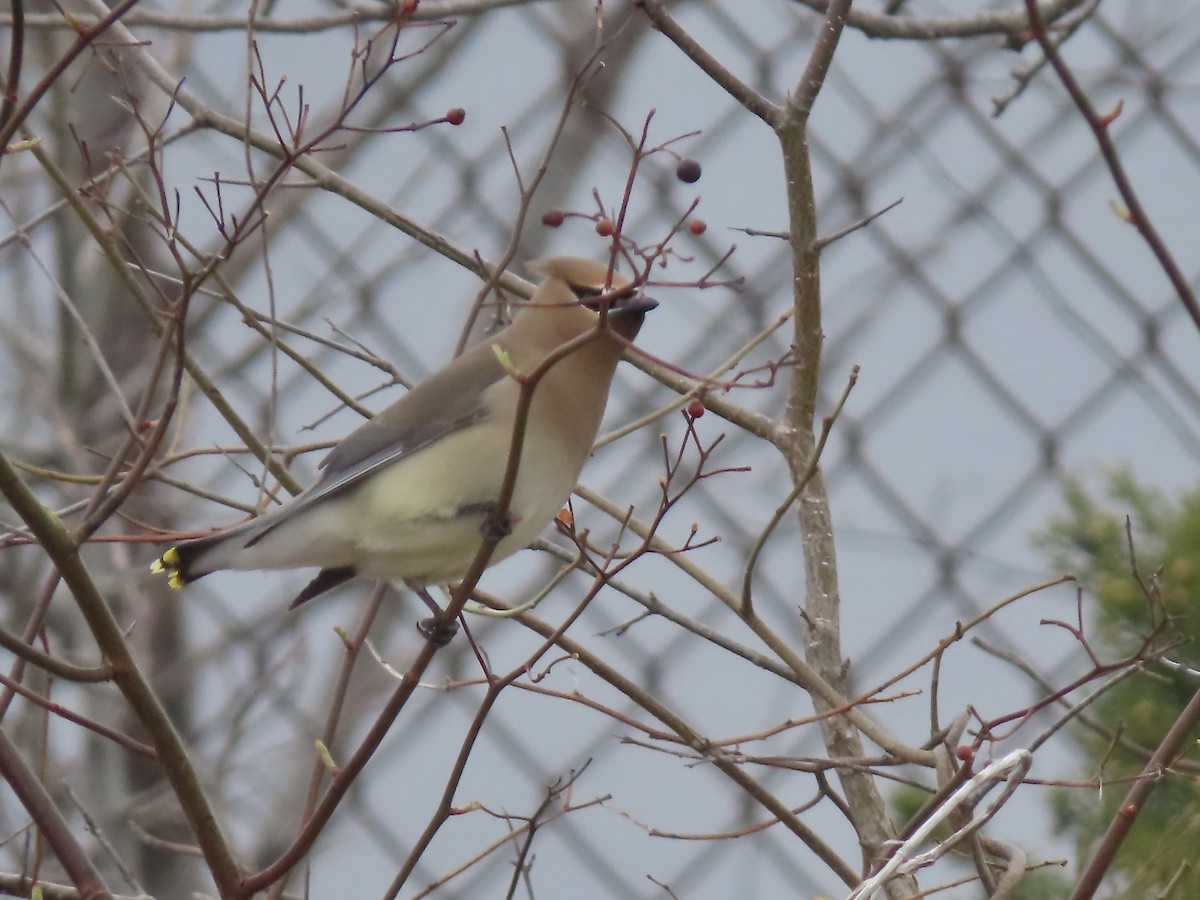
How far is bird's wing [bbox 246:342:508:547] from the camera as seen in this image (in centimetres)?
229

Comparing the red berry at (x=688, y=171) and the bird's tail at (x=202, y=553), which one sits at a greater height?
the bird's tail at (x=202, y=553)

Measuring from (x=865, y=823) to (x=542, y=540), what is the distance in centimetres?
62

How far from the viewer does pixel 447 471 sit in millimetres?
2221

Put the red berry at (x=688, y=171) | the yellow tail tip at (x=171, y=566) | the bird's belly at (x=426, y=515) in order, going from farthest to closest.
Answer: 1. the bird's belly at (x=426, y=515)
2. the yellow tail tip at (x=171, y=566)
3. the red berry at (x=688, y=171)

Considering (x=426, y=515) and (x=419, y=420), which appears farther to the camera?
(x=419, y=420)

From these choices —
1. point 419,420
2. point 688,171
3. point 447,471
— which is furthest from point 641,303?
point 419,420

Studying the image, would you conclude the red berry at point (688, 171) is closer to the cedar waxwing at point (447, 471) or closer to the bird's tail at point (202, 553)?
the cedar waxwing at point (447, 471)

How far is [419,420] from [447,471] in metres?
0.15

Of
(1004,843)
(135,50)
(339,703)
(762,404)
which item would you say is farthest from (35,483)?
(1004,843)

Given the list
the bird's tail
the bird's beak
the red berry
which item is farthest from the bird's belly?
the red berry

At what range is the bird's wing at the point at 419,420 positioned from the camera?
7.52 feet

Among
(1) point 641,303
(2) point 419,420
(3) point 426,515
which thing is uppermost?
(2) point 419,420

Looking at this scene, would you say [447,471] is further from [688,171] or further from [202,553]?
[688,171]

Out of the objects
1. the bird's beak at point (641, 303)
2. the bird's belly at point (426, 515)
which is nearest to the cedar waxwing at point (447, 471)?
the bird's belly at point (426, 515)
